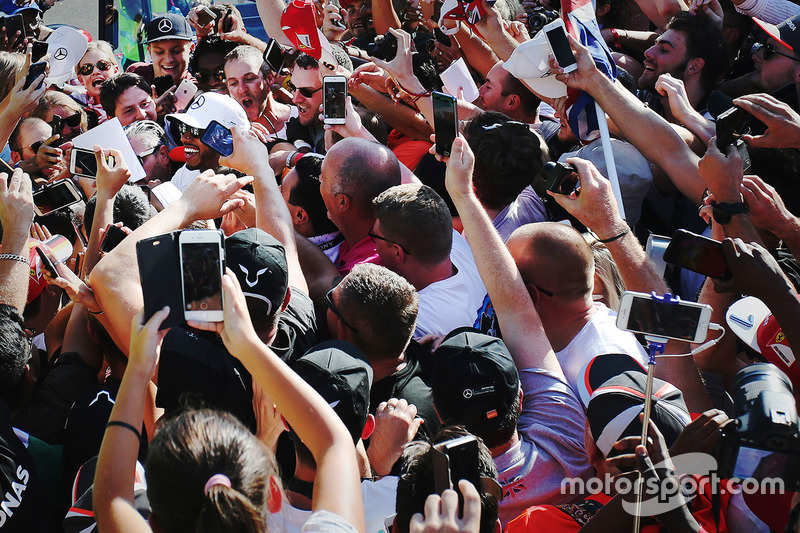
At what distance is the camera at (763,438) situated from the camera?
160 cm

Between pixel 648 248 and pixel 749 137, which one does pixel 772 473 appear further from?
pixel 749 137

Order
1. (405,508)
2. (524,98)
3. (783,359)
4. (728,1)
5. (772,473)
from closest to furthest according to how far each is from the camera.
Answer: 1. (772,473)
2. (405,508)
3. (783,359)
4. (524,98)
5. (728,1)

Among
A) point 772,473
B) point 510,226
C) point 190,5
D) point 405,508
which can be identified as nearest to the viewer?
point 772,473

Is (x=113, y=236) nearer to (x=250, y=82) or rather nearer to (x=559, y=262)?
(x=559, y=262)

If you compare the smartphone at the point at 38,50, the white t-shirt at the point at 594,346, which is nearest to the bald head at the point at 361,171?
the white t-shirt at the point at 594,346

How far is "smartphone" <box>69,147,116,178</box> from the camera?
3896 millimetres

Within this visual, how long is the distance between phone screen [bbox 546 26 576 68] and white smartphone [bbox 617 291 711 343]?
204 centimetres

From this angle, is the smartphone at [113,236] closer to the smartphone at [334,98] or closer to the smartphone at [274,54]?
the smartphone at [334,98]

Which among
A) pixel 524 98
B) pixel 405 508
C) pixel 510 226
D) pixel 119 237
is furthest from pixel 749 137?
pixel 119 237

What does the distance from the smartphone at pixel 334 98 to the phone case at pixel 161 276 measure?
2.25 meters

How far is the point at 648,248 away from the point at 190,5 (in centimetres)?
864

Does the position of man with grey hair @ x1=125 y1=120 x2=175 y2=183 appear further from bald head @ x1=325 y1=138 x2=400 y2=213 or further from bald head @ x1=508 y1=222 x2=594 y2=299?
bald head @ x1=508 y1=222 x2=594 y2=299

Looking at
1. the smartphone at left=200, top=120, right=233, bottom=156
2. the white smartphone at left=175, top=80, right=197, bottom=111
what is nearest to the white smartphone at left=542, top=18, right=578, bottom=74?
the smartphone at left=200, top=120, right=233, bottom=156

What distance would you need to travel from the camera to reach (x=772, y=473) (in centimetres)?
162
